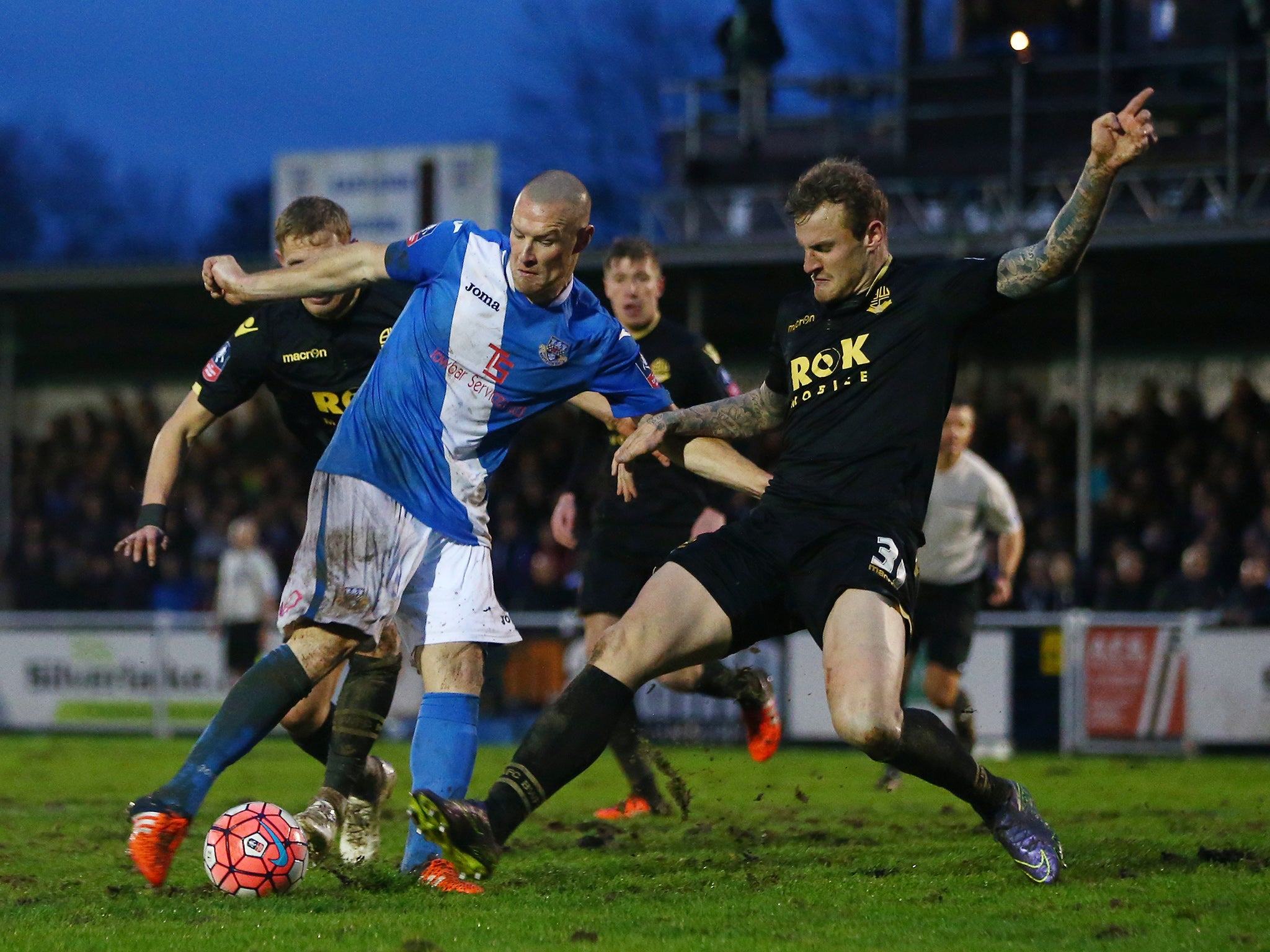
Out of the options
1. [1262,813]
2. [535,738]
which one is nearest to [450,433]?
[535,738]

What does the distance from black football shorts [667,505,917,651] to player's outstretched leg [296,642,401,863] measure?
1.66 metres

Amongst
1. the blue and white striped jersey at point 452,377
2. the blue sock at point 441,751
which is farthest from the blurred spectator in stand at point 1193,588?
the blue sock at point 441,751

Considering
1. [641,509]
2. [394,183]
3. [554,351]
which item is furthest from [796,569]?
[394,183]

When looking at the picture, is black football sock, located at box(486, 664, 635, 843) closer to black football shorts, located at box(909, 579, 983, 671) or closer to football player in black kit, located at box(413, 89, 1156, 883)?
football player in black kit, located at box(413, 89, 1156, 883)

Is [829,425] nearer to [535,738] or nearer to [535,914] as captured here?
[535,738]

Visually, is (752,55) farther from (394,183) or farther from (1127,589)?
(1127,589)

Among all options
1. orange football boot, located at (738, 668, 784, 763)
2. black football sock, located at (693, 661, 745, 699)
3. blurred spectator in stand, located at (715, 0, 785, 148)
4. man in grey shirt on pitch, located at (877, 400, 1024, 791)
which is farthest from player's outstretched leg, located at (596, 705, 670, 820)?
blurred spectator in stand, located at (715, 0, 785, 148)

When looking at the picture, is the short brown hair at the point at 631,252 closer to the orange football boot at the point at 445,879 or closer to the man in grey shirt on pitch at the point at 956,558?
the man in grey shirt on pitch at the point at 956,558

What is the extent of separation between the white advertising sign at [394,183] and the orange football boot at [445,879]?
17757 mm

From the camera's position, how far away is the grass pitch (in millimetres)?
4617

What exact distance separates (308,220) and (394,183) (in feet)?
59.7

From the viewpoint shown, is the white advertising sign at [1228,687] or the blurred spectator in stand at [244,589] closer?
the white advertising sign at [1228,687]

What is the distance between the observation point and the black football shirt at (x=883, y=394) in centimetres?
563

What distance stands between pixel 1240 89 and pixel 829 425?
16.5m
